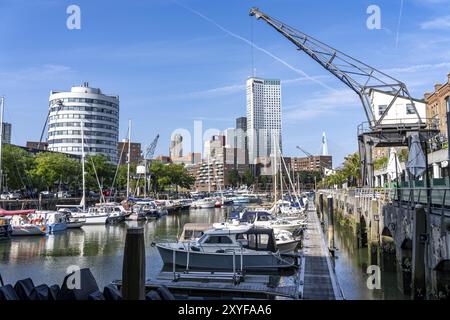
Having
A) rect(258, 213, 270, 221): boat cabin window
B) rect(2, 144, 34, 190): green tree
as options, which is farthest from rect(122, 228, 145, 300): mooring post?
rect(2, 144, 34, 190): green tree

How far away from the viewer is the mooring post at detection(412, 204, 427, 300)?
18094 mm

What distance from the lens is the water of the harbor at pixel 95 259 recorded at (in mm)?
25484

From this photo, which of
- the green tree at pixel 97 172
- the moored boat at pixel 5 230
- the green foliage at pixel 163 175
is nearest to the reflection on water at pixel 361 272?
the moored boat at pixel 5 230

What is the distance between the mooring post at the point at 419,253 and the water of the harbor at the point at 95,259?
4083 millimetres

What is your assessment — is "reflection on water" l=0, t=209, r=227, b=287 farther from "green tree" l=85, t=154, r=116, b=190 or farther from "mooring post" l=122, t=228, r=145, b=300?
"green tree" l=85, t=154, r=116, b=190

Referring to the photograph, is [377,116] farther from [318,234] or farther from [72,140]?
[72,140]

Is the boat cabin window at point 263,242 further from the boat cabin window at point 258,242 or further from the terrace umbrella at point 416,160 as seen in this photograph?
the terrace umbrella at point 416,160

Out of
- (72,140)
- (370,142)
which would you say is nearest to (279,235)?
(370,142)

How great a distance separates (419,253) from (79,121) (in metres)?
174

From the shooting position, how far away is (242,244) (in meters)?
26.8

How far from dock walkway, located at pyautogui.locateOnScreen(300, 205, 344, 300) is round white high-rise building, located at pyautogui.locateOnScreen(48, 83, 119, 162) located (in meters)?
158

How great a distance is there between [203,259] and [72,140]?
161 m

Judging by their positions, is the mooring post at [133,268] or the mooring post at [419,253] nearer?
the mooring post at [133,268]

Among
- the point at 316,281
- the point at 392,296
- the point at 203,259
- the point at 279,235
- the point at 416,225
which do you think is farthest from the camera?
the point at 279,235
